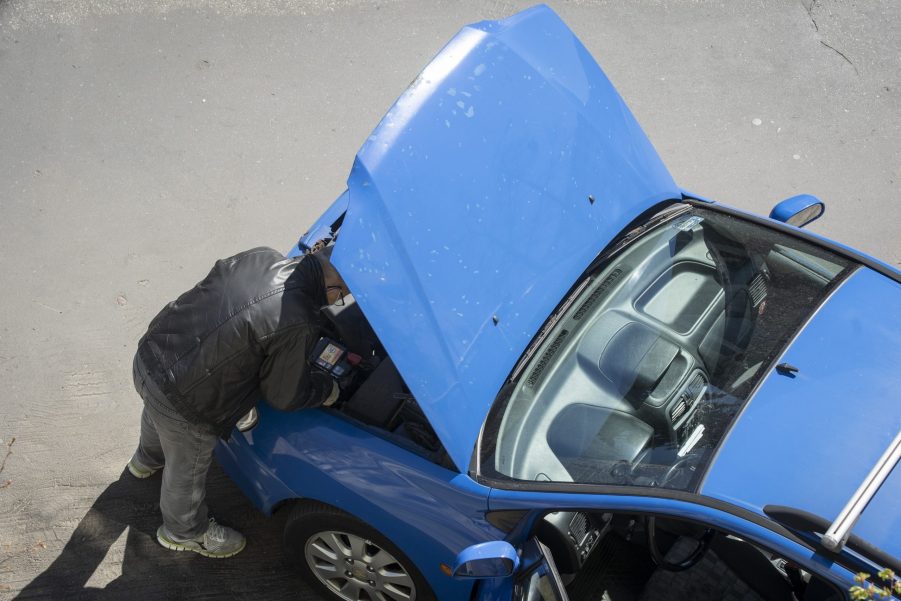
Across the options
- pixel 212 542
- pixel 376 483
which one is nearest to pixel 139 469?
pixel 212 542

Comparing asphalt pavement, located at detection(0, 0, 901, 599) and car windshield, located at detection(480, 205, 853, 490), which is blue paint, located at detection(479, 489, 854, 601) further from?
asphalt pavement, located at detection(0, 0, 901, 599)

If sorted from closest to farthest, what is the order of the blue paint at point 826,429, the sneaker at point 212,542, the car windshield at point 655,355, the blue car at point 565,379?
the blue paint at point 826,429 → the blue car at point 565,379 → the car windshield at point 655,355 → the sneaker at point 212,542

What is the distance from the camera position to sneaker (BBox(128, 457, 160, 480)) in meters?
3.74

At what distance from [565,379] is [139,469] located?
2184mm

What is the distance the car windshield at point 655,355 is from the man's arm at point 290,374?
660 mm

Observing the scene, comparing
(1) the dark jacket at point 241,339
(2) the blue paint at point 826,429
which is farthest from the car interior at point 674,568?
(1) the dark jacket at point 241,339

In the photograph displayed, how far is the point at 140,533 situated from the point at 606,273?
248 cm

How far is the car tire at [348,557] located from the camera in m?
2.97

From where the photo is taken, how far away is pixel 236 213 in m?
4.96

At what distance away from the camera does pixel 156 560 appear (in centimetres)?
362

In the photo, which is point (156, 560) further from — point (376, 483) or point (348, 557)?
point (376, 483)

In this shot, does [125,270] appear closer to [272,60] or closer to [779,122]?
[272,60]

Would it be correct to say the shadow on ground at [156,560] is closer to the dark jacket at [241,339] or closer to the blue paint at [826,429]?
the dark jacket at [241,339]

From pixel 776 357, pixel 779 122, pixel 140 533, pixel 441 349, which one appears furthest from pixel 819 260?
pixel 140 533
